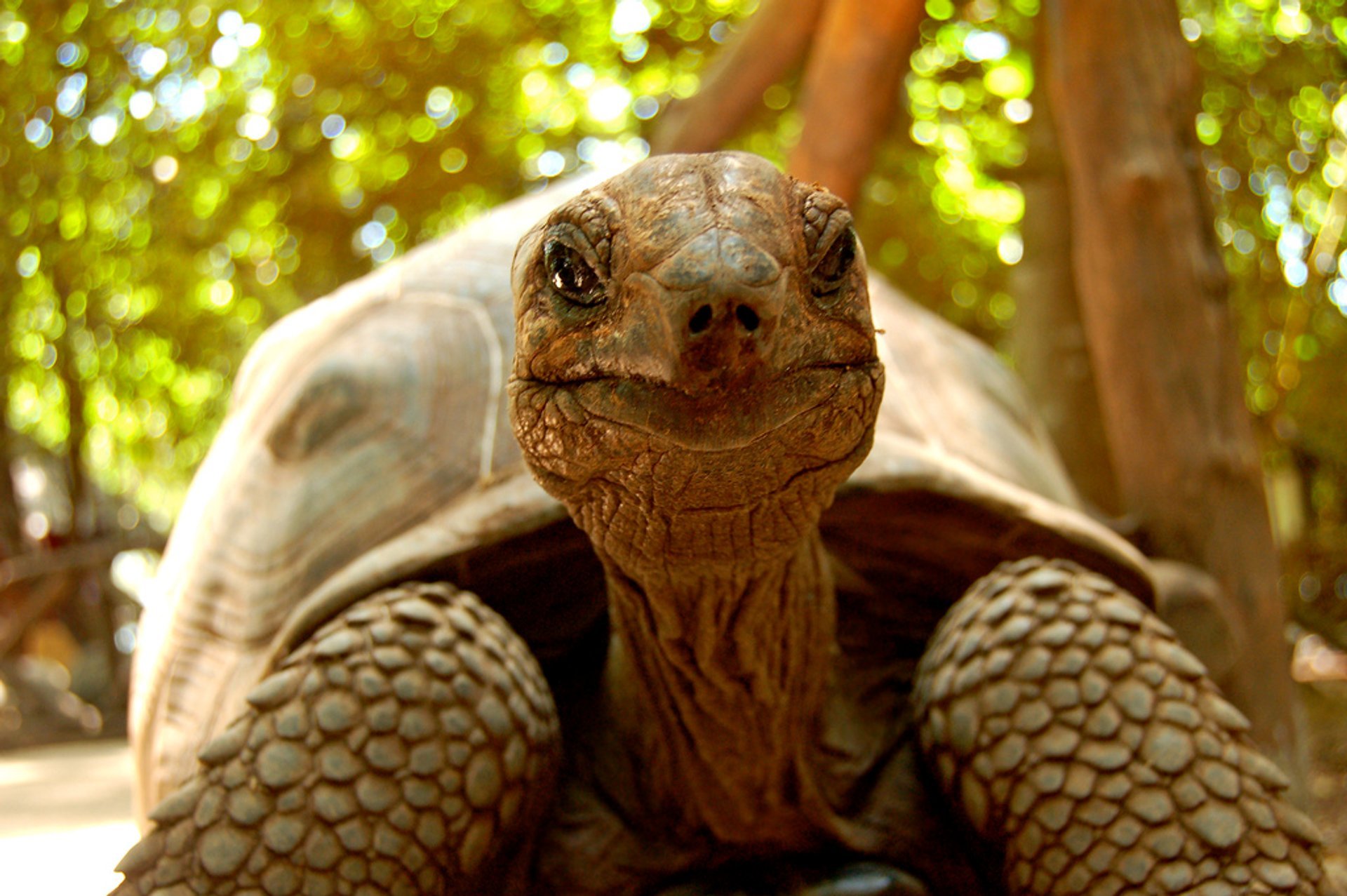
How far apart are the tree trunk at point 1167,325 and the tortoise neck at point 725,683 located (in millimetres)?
1427

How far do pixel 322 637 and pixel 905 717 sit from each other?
95cm

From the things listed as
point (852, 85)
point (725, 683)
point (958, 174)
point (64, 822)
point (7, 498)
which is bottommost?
point (7, 498)

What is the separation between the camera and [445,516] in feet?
6.24

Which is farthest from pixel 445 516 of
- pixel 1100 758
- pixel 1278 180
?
pixel 1278 180

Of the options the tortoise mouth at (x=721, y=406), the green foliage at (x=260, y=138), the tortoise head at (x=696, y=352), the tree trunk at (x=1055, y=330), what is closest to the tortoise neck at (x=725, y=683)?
the tortoise head at (x=696, y=352)

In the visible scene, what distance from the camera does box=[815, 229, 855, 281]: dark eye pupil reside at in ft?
4.17

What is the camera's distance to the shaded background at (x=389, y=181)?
5473mm

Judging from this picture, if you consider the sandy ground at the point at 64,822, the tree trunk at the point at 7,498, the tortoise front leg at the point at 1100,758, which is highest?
the tortoise front leg at the point at 1100,758

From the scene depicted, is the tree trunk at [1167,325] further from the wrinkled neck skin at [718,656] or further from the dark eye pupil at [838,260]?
the dark eye pupil at [838,260]

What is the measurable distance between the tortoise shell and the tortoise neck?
0.22m

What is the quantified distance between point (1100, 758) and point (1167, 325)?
1509 millimetres

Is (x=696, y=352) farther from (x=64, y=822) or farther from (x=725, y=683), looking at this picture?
(x=64, y=822)

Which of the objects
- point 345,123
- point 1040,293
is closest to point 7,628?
point 345,123

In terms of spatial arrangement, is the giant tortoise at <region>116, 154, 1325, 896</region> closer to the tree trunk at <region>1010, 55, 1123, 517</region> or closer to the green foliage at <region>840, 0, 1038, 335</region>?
the tree trunk at <region>1010, 55, 1123, 517</region>
